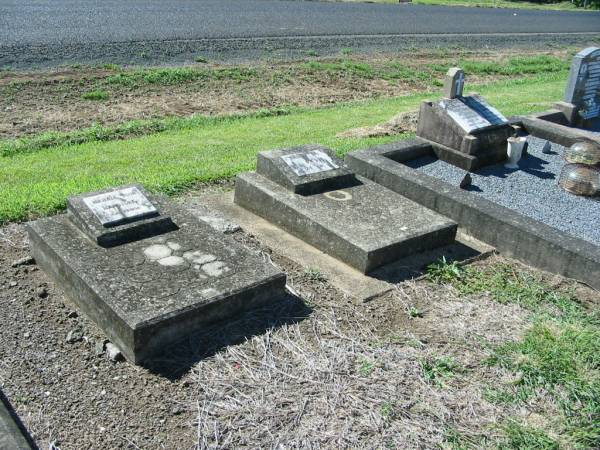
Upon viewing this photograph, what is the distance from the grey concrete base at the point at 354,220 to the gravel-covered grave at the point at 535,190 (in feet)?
5.32

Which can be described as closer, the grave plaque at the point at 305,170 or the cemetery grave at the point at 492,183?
the cemetery grave at the point at 492,183

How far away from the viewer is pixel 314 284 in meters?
5.52

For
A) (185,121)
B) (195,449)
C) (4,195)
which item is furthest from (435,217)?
(185,121)

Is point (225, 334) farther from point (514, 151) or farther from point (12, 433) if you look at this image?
point (514, 151)

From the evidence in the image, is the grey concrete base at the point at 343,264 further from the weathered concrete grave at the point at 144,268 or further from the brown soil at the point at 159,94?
the brown soil at the point at 159,94

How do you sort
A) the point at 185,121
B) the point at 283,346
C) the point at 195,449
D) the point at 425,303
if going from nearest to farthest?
the point at 195,449 → the point at 283,346 → the point at 425,303 → the point at 185,121

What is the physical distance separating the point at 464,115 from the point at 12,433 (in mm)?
7198

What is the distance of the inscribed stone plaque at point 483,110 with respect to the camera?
9.10 meters

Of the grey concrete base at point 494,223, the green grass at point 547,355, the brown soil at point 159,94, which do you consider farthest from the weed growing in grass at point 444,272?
the brown soil at point 159,94

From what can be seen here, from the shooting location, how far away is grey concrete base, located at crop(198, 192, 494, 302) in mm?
5512

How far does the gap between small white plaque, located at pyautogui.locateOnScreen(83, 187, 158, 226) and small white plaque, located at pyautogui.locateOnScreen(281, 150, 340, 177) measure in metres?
1.81

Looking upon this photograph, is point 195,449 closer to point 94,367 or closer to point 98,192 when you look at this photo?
point 94,367

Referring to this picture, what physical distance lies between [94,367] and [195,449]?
1093 millimetres

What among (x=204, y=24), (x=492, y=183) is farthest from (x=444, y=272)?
(x=204, y=24)
